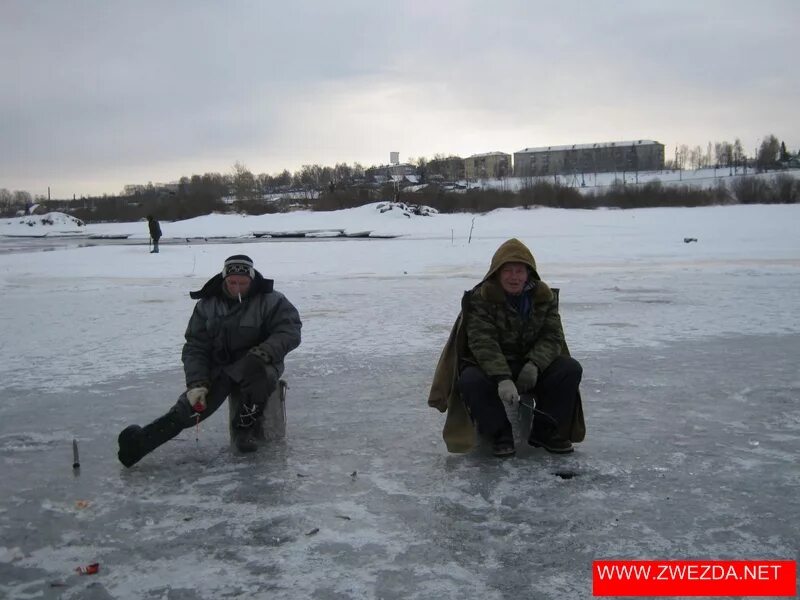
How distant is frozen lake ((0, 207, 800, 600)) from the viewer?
10.5ft

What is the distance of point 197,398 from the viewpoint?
14.9ft

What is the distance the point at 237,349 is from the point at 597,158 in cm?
13881

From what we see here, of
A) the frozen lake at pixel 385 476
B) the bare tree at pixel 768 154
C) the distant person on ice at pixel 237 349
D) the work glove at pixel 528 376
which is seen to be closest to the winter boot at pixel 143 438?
the distant person on ice at pixel 237 349

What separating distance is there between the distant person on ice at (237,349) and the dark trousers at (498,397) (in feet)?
4.21

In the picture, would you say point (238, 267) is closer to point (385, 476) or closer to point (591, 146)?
point (385, 476)

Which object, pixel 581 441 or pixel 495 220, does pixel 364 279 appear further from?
pixel 495 220

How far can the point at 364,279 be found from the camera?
17094 mm

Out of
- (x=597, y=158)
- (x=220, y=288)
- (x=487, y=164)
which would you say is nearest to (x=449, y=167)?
(x=487, y=164)

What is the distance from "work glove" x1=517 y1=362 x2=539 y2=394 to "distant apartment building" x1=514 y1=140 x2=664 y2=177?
406ft

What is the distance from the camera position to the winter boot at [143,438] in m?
4.47

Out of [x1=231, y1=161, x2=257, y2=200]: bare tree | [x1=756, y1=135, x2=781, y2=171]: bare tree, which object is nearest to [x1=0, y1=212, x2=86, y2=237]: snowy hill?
[x1=231, y1=161, x2=257, y2=200]: bare tree

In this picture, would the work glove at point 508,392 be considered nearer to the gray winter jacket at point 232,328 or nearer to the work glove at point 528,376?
the work glove at point 528,376

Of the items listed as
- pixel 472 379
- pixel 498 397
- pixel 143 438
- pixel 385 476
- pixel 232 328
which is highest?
pixel 232 328

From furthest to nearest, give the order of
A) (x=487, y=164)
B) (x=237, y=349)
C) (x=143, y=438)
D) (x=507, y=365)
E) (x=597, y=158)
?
(x=487, y=164), (x=597, y=158), (x=237, y=349), (x=507, y=365), (x=143, y=438)
